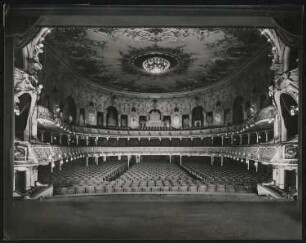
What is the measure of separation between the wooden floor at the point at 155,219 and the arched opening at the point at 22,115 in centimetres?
190

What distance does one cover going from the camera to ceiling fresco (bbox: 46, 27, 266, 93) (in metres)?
11.3

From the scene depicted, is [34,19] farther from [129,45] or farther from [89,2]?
[129,45]

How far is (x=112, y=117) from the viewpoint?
1767 cm

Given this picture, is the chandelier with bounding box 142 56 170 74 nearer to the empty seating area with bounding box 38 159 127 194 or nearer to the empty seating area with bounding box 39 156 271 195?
the empty seating area with bounding box 38 159 127 194

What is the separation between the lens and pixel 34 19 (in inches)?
241

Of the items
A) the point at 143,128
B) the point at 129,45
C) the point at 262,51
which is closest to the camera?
the point at 262,51

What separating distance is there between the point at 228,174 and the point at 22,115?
7.16m

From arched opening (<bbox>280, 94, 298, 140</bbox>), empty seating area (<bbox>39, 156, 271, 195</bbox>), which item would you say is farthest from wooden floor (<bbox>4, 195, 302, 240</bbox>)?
arched opening (<bbox>280, 94, 298, 140</bbox>)

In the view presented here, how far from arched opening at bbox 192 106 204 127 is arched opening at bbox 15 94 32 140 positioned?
10664mm

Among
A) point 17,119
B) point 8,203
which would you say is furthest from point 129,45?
point 8,203

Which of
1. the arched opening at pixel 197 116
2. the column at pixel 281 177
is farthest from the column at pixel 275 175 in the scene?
the arched opening at pixel 197 116

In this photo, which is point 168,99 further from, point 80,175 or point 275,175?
point 275,175

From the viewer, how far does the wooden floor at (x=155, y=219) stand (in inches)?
217

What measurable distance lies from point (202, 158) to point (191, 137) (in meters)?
2.77
